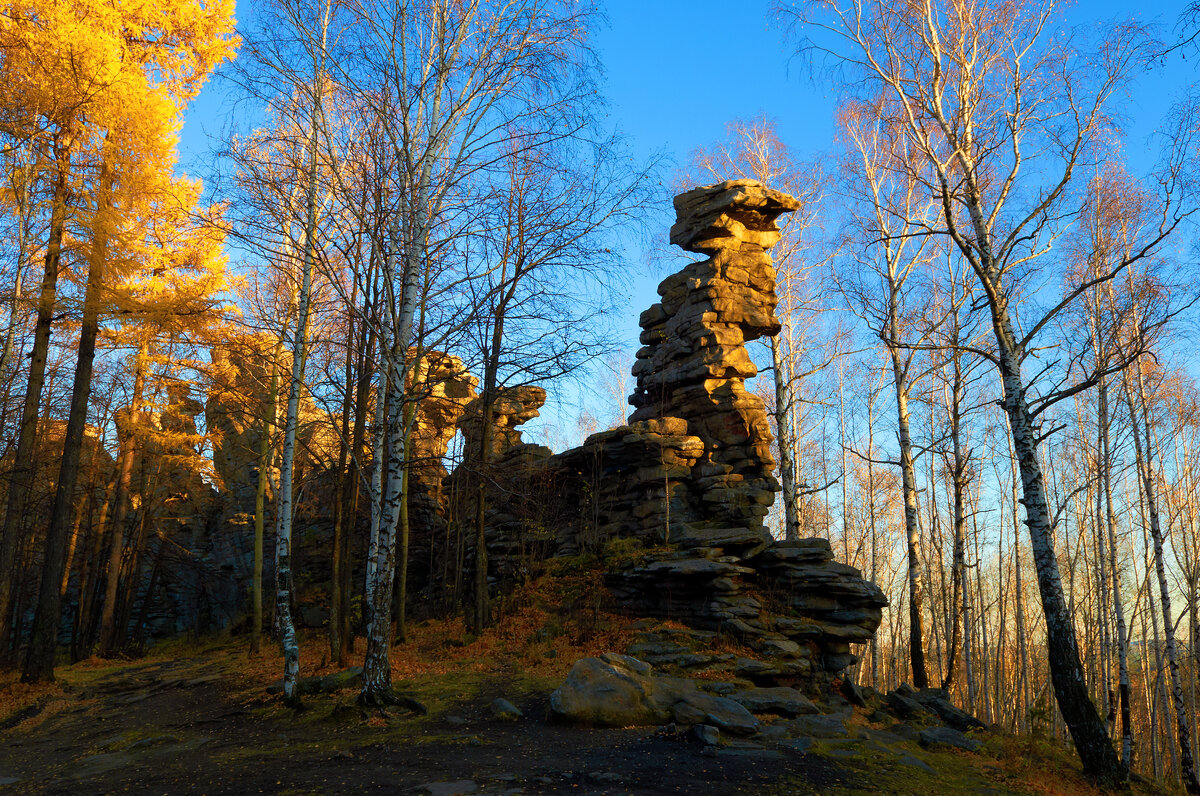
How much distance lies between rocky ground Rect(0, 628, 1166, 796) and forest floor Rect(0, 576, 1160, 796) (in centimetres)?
3

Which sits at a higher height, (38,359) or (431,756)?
(38,359)

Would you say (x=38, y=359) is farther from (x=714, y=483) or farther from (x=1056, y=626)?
(x=1056, y=626)

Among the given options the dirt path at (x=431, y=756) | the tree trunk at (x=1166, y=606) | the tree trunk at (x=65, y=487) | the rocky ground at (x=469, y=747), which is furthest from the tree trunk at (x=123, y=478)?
the tree trunk at (x=1166, y=606)

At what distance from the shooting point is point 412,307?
8281mm

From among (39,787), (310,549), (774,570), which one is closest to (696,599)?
(774,570)

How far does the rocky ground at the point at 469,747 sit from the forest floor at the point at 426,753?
3 cm

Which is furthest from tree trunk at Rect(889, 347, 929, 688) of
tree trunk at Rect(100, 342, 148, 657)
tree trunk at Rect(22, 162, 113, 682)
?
tree trunk at Rect(100, 342, 148, 657)

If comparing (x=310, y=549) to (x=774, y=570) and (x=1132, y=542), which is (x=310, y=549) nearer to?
(x=774, y=570)

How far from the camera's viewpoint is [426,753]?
645 centimetres

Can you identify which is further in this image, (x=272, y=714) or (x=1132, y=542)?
(x=1132, y=542)

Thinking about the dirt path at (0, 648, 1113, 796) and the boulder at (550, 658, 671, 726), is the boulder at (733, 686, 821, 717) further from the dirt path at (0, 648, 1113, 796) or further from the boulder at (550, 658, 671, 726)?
the boulder at (550, 658, 671, 726)

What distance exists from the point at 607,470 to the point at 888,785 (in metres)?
12.8

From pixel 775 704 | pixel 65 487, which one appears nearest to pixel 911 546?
pixel 775 704

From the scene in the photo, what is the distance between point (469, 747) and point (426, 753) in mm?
546
